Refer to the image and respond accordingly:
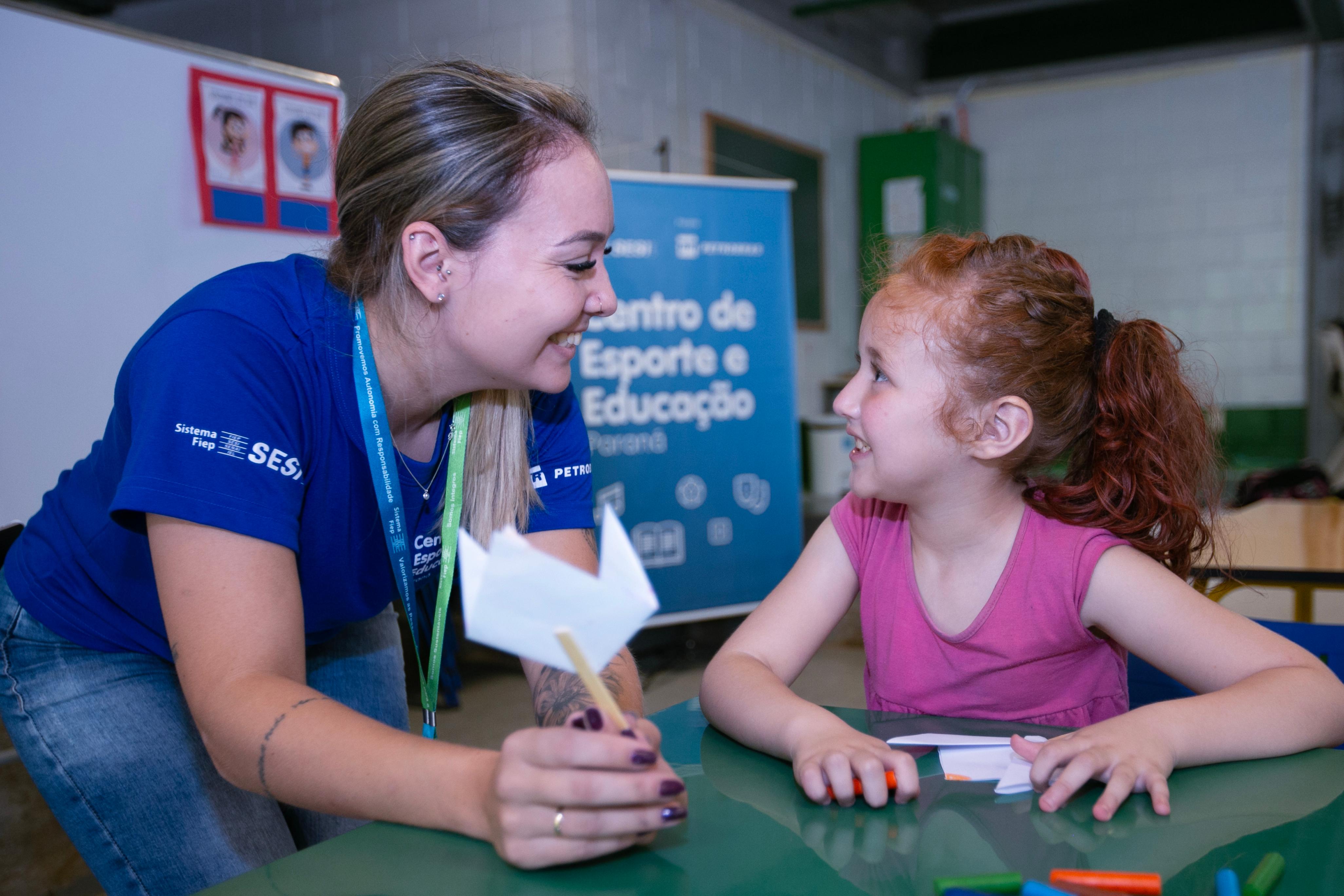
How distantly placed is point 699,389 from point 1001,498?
233 cm

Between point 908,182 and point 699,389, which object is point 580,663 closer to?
point 699,389

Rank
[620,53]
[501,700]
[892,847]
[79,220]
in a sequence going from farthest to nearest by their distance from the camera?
[620,53] < [501,700] < [79,220] < [892,847]

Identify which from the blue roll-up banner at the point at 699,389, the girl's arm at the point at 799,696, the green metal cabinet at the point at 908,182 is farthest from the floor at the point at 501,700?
the green metal cabinet at the point at 908,182

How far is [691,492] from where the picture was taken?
3459mm

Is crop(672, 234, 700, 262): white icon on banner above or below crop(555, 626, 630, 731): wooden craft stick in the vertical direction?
above

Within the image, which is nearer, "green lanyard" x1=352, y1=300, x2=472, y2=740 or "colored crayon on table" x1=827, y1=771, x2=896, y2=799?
"colored crayon on table" x1=827, y1=771, x2=896, y2=799

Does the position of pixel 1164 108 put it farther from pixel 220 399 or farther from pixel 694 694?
pixel 220 399

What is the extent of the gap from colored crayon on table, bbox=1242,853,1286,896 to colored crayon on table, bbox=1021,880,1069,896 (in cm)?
12

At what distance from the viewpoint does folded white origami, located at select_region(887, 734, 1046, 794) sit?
0.76 m

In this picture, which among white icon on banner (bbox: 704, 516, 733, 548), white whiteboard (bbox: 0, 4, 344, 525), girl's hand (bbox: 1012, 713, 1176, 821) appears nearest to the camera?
girl's hand (bbox: 1012, 713, 1176, 821)

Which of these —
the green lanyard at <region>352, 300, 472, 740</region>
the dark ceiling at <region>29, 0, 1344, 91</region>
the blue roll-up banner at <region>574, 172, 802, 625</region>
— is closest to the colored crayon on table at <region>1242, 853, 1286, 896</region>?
the green lanyard at <region>352, 300, 472, 740</region>

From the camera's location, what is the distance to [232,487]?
2.83ft

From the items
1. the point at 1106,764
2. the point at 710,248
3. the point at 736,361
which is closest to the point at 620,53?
the point at 710,248

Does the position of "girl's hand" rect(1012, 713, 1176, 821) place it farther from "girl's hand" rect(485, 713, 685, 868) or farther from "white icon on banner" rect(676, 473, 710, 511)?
"white icon on banner" rect(676, 473, 710, 511)
